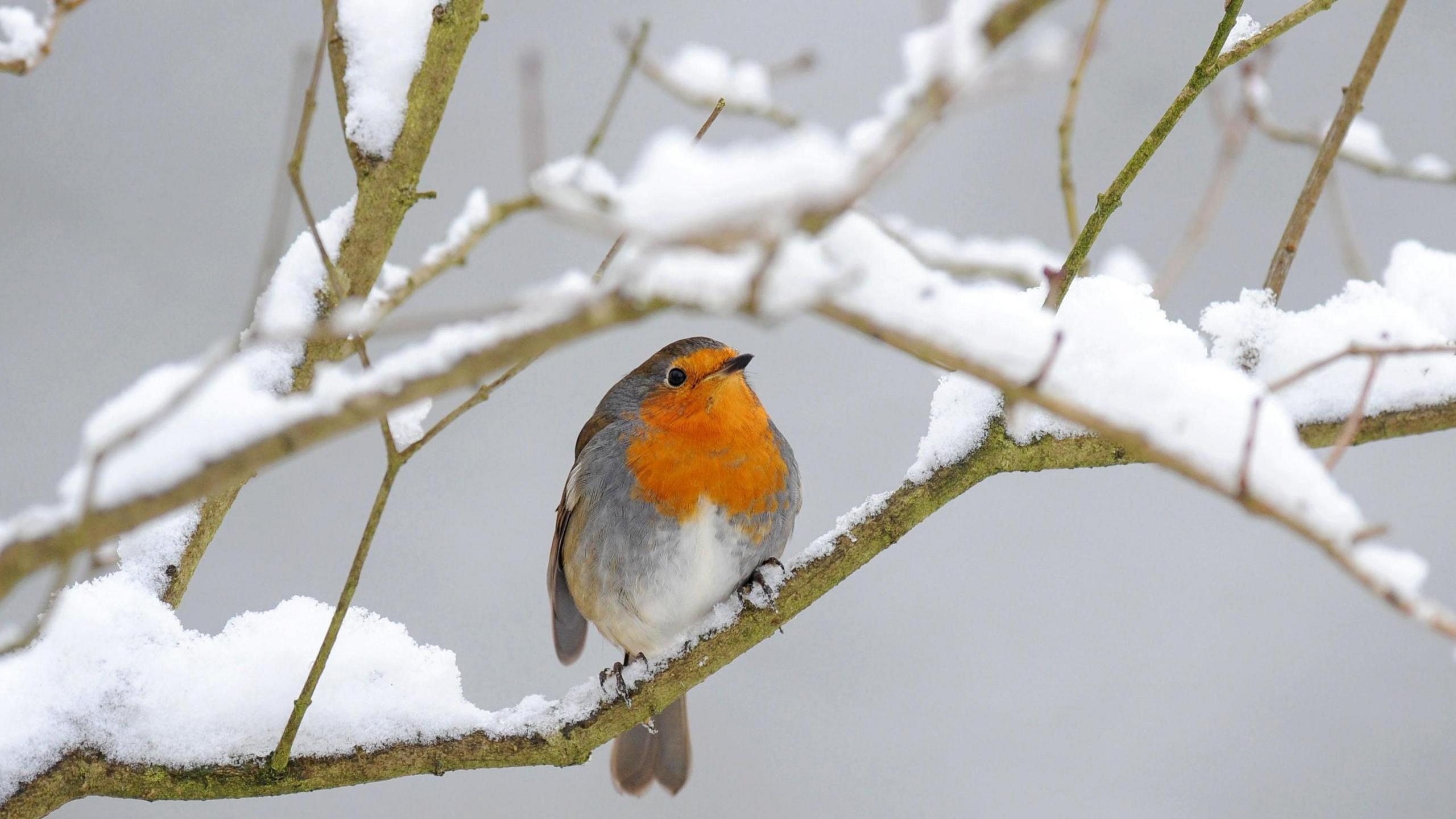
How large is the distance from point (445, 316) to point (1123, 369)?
0.58 metres

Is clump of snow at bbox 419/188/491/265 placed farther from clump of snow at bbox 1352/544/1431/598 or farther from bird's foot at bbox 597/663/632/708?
bird's foot at bbox 597/663/632/708

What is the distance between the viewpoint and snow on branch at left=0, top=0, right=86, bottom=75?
1.39 m

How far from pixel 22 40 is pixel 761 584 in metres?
1.55

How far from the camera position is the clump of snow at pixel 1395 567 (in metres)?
0.82

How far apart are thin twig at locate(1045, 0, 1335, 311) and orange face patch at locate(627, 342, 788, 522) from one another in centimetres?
108

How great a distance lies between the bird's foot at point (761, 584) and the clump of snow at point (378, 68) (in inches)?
41.9

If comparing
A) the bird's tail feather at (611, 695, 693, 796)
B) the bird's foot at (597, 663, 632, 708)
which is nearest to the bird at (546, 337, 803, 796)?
the bird's tail feather at (611, 695, 693, 796)

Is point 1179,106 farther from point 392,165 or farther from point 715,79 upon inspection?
point 392,165

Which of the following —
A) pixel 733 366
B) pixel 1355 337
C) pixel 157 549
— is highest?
pixel 733 366

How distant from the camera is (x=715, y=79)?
192 cm

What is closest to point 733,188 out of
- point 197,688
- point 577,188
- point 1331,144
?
point 577,188

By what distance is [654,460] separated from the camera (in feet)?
8.91

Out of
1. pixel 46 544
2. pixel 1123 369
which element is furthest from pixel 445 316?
pixel 1123 369

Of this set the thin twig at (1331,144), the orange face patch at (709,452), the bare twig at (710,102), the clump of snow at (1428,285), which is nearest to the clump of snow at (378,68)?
the bare twig at (710,102)
